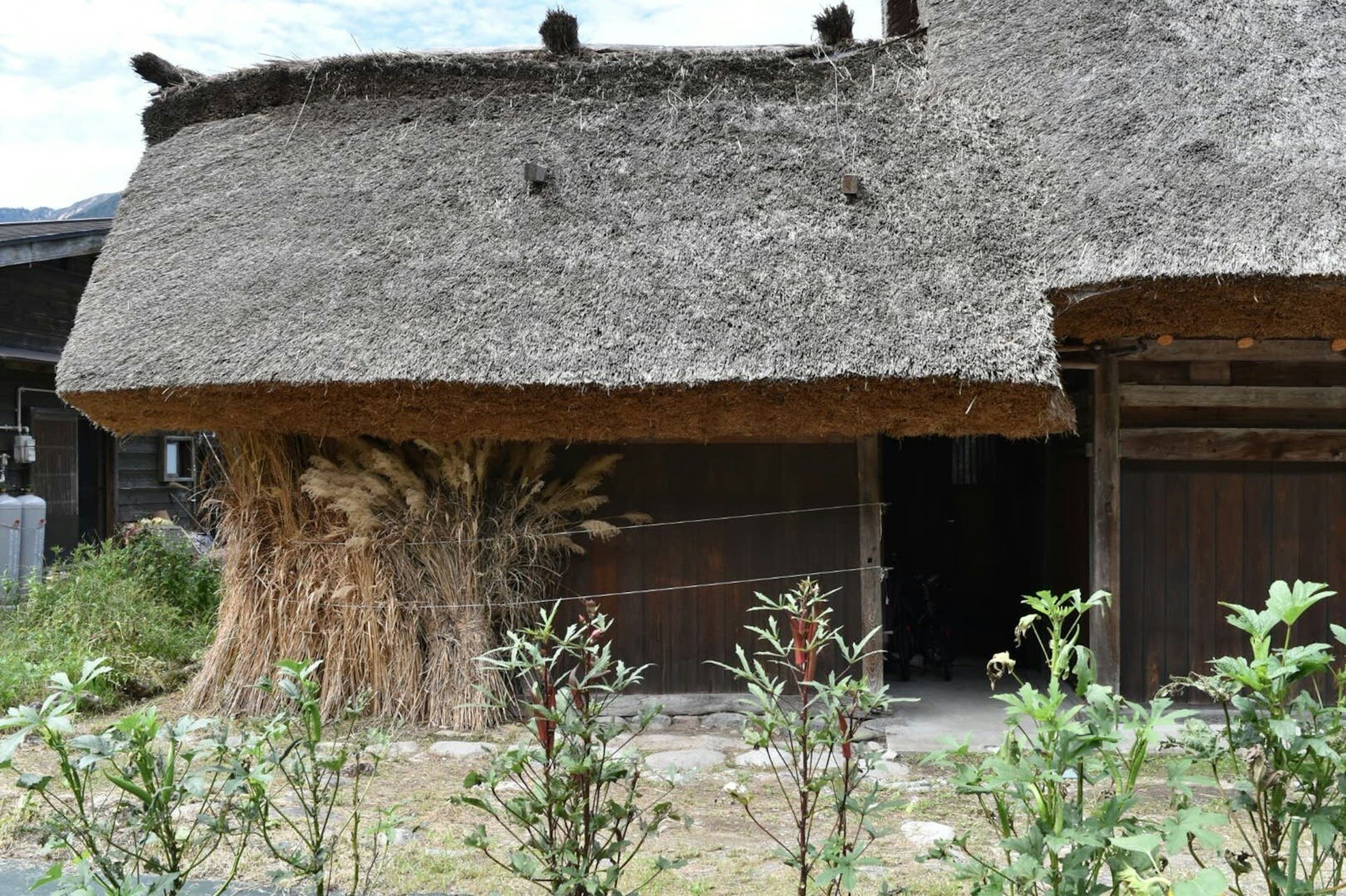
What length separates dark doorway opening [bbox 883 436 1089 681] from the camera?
562 cm

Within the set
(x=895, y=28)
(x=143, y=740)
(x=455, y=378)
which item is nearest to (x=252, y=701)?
(x=455, y=378)

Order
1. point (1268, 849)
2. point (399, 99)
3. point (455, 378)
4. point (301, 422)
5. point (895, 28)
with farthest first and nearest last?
point (895, 28)
point (399, 99)
point (301, 422)
point (455, 378)
point (1268, 849)

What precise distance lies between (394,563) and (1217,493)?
4.09m

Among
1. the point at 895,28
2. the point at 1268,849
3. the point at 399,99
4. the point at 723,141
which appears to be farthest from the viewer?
the point at 895,28

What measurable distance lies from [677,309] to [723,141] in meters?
1.25

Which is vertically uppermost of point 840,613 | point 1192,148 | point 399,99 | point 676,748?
point 399,99

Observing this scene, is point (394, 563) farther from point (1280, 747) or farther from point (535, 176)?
point (1280, 747)

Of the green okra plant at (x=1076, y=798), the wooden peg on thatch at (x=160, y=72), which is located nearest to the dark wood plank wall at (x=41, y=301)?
the wooden peg on thatch at (x=160, y=72)

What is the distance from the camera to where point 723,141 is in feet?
16.6

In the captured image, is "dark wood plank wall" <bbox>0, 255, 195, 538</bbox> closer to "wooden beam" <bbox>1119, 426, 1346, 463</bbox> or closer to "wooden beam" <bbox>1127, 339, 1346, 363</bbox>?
"wooden beam" <bbox>1119, 426, 1346, 463</bbox>

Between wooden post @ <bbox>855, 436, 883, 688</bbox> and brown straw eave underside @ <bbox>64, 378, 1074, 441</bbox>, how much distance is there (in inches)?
7.5

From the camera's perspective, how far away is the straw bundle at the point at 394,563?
4.69 meters

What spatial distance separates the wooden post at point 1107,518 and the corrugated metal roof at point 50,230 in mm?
7176

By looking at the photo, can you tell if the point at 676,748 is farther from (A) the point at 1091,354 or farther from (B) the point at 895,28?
(B) the point at 895,28
